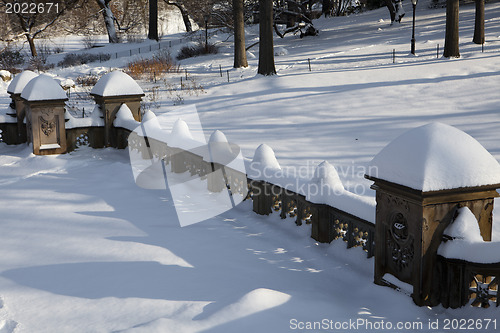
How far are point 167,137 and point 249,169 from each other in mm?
3605

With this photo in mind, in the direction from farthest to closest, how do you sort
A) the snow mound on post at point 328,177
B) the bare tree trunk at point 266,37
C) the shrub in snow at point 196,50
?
the shrub in snow at point 196,50
the bare tree trunk at point 266,37
the snow mound on post at point 328,177

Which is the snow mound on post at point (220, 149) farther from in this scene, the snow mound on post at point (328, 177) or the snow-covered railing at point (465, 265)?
the snow-covered railing at point (465, 265)

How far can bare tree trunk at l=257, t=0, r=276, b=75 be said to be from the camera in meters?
25.0

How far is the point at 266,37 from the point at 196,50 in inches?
570

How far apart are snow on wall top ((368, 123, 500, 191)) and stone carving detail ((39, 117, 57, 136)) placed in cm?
1182

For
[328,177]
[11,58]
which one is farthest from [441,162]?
[11,58]

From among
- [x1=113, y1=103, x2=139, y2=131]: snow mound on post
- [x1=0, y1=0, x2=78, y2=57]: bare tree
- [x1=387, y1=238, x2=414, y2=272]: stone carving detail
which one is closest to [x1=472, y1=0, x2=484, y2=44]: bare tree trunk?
[x1=113, y1=103, x2=139, y2=131]: snow mound on post

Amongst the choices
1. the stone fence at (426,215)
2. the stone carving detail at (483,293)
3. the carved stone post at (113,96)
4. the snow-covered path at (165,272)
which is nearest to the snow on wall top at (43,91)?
the carved stone post at (113,96)

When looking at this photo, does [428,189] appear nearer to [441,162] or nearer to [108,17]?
[441,162]

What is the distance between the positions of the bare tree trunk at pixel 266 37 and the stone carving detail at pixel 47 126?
40.7 ft

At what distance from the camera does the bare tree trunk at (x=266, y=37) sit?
985 inches

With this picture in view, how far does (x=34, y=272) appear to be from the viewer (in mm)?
7332

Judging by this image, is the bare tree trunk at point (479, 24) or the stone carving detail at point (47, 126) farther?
the bare tree trunk at point (479, 24)

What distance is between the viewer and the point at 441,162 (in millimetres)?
5723
